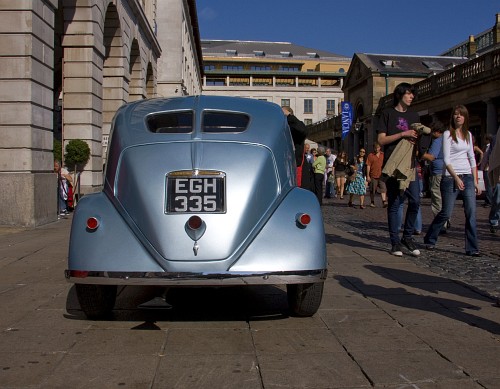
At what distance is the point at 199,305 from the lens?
16.4ft

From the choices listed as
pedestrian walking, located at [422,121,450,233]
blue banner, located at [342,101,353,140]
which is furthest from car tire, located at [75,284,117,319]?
blue banner, located at [342,101,353,140]

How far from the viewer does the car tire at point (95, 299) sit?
4328 mm

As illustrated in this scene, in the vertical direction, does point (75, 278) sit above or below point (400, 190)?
below

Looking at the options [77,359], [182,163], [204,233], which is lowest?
[77,359]

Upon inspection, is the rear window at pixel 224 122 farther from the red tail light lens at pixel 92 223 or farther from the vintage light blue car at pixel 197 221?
the red tail light lens at pixel 92 223

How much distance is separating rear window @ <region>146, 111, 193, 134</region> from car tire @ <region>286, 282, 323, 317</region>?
147 cm

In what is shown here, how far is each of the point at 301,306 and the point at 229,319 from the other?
1.79ft

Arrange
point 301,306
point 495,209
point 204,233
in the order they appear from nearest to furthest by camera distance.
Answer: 1. point 204,233
2. point 301,306
3. point 495,209

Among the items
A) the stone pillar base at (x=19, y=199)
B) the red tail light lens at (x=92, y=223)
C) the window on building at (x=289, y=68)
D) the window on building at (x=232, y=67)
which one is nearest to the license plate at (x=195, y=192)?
the red tail light lens at (x=92, y=223)

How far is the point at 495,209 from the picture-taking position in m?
10.3

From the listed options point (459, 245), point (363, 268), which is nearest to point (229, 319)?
point (363, 268)

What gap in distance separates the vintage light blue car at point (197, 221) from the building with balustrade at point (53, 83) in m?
7.44

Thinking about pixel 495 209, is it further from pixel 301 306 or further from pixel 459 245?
pixel 301 306

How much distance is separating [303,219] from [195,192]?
0.78 meters
